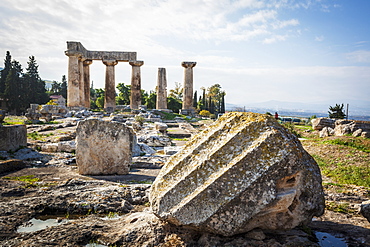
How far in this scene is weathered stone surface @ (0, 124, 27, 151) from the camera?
832 cm

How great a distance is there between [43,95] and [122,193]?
49.4m

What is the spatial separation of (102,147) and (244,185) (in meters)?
4.64

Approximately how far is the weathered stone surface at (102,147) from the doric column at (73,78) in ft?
79.9

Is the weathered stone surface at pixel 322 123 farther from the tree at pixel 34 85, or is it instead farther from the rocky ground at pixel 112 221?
the tree at pixel 34 85

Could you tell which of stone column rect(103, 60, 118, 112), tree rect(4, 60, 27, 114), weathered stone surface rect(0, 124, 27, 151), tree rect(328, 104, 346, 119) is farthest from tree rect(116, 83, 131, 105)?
weathered stone surface rect(0, 124, 27, 151)

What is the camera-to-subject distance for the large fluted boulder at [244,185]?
258 cm

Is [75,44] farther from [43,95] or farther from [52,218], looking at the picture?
[52,218]

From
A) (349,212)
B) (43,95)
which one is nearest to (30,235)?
(349,212)

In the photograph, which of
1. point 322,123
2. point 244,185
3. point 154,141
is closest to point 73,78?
point 154,141

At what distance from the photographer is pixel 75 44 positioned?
28422mm

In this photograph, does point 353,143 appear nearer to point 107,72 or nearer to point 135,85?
point 135,85

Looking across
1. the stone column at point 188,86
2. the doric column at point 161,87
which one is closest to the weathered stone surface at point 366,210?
the stone column at point 188,86

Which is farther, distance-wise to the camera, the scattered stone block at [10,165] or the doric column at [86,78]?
the doric column at [86,78]

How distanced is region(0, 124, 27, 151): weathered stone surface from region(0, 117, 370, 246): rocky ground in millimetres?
3390
